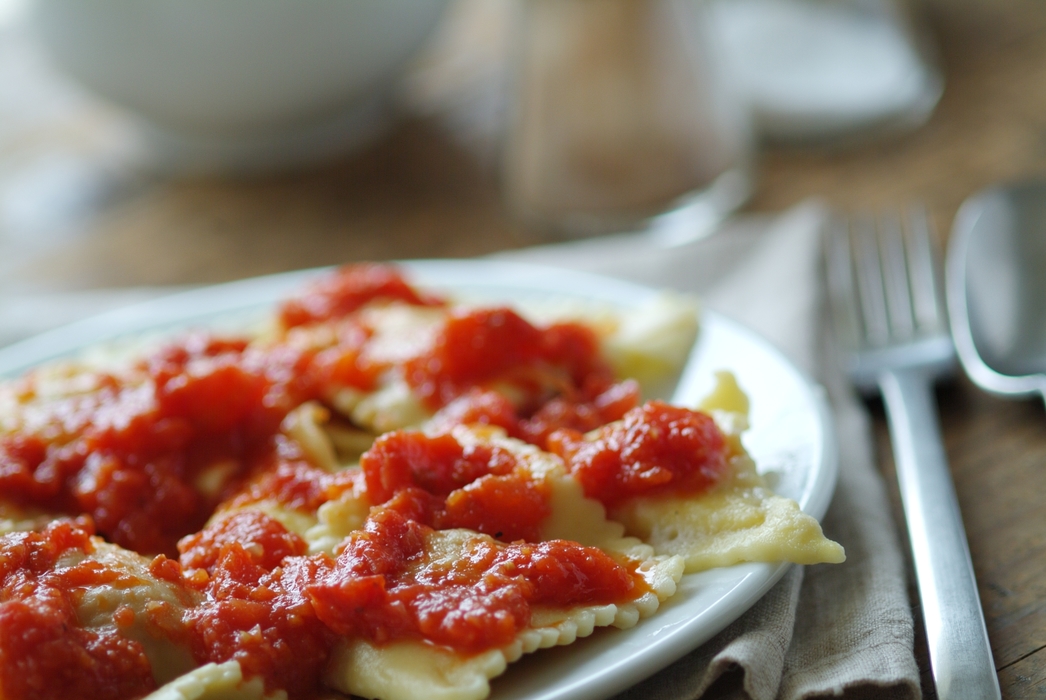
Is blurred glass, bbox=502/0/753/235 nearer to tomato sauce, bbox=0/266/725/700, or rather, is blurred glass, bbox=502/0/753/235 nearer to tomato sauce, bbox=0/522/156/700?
tomato sauce, bbox=0/266/725/700

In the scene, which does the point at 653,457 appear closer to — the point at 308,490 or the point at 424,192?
the point at 308,490

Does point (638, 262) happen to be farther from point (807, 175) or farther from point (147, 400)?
point (147, 400)

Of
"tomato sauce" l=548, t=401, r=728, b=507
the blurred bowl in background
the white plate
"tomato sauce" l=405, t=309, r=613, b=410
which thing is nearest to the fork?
the white plate

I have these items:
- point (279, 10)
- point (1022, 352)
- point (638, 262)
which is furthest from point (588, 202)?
point (1022, 352)

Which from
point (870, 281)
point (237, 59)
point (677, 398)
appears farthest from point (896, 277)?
point (237, 59)

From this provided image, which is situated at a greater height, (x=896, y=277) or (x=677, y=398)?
(x=896, y=277)

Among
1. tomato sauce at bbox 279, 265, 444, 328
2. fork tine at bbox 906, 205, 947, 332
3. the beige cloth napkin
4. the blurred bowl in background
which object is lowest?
the beige cloth napkin
